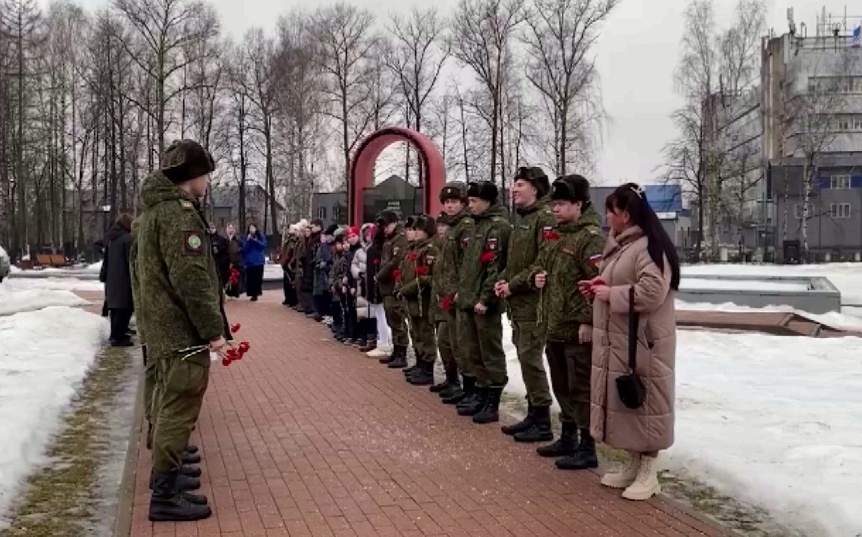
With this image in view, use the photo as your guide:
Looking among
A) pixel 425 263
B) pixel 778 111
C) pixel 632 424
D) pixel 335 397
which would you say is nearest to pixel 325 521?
pixel 632 424

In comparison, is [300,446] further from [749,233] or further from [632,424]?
[749,233]

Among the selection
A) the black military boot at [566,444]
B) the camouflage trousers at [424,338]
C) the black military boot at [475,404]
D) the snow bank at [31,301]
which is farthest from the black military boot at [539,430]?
the snow bank at [31,301]

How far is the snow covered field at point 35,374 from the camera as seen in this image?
6.18 metres

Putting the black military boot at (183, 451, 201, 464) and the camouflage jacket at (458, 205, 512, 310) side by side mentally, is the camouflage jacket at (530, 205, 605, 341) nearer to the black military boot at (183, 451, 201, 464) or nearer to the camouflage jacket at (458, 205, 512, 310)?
the camouflage jacket at (458, 205, 512, 310)

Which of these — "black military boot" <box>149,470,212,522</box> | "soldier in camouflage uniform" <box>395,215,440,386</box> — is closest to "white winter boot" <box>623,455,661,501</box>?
"black military boot" <box>149,470,212,522</box>

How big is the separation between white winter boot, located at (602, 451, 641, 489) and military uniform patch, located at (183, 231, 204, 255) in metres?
2.69

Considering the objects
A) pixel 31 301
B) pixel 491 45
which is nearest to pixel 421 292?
pixel 31 301

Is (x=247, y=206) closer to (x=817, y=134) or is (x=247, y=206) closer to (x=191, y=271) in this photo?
(x=817, y=134)

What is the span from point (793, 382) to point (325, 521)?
6181 mm

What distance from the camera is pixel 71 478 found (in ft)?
19.3

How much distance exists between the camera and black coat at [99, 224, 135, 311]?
11523mm

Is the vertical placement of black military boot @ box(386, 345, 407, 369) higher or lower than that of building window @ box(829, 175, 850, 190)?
lower

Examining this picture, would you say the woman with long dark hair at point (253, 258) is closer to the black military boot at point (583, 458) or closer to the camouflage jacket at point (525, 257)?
the camouflage jacket at point (525, 257)

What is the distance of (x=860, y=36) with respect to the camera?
2525 inches
